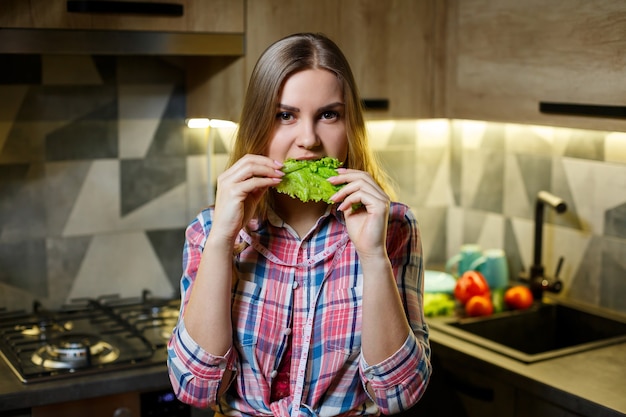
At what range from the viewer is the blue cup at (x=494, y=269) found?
2.82 m

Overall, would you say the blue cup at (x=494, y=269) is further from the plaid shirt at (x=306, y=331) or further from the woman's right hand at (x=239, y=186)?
the woman's right hand at (x=239, y=186)

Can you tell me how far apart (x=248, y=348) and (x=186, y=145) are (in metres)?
1.27

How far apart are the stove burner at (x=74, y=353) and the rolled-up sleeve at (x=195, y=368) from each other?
63 cm

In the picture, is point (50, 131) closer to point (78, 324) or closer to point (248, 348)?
point (78, 324)

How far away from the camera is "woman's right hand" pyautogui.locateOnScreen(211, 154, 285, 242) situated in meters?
1.61

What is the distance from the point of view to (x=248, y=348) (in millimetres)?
1699

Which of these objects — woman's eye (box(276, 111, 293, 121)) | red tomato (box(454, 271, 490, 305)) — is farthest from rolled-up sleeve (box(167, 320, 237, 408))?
red tomato (box(454, 271, 490, 305))

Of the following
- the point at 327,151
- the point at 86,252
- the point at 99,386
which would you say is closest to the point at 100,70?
the point at 86,252

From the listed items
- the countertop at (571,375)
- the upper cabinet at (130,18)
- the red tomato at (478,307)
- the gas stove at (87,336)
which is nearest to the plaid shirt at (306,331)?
the countertop at (571,375)

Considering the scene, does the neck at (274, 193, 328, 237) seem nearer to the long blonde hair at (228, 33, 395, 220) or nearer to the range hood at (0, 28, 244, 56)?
the long blonde hair at (228, 33, 395, 220)

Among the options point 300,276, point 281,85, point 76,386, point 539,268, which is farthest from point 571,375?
point 76,386

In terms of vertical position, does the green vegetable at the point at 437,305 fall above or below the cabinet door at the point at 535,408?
above

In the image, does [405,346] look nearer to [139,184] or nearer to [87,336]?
[87,336]

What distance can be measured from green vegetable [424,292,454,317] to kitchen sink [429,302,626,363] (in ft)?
0.17
